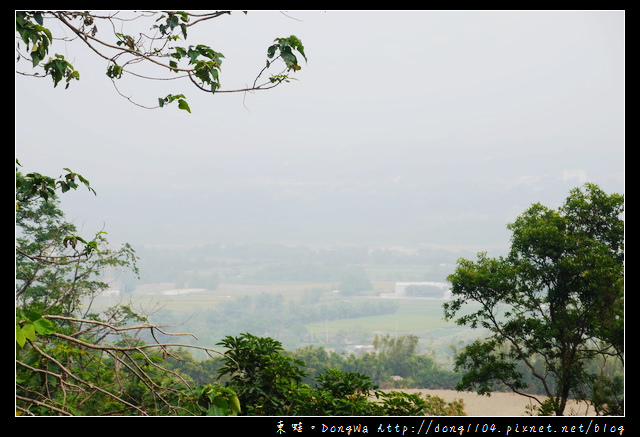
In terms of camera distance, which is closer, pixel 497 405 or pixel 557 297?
pixel 557 297

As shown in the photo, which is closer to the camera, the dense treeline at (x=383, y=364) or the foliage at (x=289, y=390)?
the foliage at (x=289, y=390)

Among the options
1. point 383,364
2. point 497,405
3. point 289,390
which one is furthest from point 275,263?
point 289,390

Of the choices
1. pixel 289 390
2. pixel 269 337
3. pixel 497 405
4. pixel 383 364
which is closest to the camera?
pixel 289 390

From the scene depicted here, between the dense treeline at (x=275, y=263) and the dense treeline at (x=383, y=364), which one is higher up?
the dense treeline at (x=275, y=263)

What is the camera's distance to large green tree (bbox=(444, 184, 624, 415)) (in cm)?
441

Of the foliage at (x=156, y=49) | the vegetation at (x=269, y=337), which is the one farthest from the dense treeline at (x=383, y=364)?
the foliage at (x=156, y=49)

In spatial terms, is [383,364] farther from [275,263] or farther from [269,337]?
[275,263]

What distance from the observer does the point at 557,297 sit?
189 inches

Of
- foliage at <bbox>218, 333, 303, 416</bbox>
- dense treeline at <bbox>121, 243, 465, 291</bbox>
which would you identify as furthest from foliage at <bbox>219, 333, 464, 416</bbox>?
dense treeline at <bbox>121, 243, 465, 291</bbox>

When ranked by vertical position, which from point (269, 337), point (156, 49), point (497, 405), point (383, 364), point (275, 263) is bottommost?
point (383, 364)

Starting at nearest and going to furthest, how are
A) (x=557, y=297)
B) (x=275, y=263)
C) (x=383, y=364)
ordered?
(x=557, y=297)
(x=383, y=364)
(x=275, y=263)

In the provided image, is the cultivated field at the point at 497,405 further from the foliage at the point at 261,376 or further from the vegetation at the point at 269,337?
the foliage at the point at 261,376

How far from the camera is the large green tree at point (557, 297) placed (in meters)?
4.41
